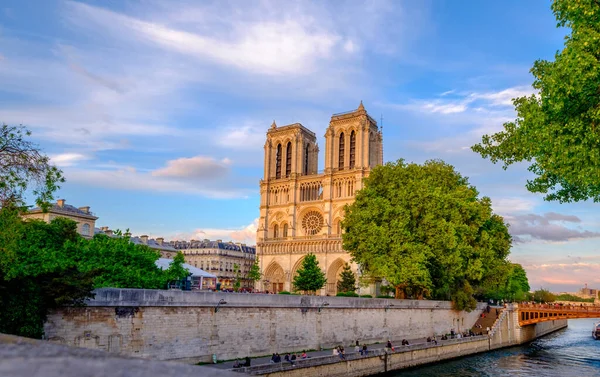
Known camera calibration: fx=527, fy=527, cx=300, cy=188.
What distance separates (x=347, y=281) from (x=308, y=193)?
1941 centimetres

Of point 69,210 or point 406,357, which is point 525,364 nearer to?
point 406,357

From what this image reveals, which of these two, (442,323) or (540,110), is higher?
(540,110)

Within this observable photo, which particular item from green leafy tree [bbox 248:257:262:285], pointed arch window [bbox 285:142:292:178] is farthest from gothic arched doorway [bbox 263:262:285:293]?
pointed arch window [bbox 285:142:292:178]

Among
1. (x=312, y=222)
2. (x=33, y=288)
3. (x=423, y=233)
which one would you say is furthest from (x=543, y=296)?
(x=33, y=288)

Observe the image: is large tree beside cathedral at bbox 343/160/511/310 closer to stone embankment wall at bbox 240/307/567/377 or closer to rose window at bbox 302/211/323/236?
stone embankment wall at bbox 240/307/567/377

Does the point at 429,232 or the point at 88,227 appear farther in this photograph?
the point at 88,227

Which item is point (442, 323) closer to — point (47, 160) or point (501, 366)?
point (501, 366)

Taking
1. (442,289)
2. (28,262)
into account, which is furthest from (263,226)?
(28,262)

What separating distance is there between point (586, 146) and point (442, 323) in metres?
33.4

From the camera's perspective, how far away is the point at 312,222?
8406 centimetres

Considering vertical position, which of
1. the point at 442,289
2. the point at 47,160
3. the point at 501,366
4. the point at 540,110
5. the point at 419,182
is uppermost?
the point at 419,182

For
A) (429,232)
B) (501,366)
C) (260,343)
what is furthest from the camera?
(429,232)

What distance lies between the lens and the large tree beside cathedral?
41156 mm

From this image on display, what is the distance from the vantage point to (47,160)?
17.4 m
